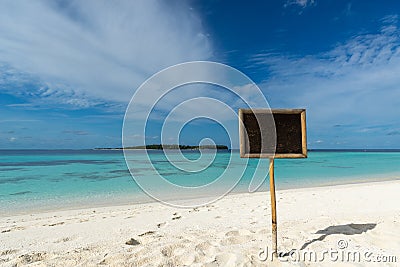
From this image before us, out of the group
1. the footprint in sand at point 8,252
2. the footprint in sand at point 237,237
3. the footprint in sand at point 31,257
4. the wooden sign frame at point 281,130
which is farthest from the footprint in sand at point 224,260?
the footprint in sand at point 8,252

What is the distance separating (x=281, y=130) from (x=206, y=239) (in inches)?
95.5

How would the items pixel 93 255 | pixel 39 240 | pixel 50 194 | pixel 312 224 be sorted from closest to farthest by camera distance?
pixel 93 255 → pixel 39 240 → pixel 312 224 → pixel 50 194

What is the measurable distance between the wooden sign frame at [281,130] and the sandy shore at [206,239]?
1.56 metres

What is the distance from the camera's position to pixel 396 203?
8.34 meters

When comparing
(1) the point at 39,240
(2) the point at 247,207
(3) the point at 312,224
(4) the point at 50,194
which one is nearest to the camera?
(1) the point at 39,240

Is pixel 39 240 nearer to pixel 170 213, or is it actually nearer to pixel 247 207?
pixel 170 213

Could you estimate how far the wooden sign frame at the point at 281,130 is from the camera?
3.71 metres

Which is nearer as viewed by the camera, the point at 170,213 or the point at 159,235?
the point at 159,235

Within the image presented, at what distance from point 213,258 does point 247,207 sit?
457cm

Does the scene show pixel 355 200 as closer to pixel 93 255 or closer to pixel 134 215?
pixel 134 215

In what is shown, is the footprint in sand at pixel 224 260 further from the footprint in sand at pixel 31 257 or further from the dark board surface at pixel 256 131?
the footprint in sand at pixel 31 257

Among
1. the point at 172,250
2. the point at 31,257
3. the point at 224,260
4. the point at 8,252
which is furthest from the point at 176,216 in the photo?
the point at 8,252

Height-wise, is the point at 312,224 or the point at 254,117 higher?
the point at 254,117

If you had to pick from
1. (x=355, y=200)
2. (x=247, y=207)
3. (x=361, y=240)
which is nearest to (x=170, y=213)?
(x=247, y=207)
